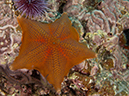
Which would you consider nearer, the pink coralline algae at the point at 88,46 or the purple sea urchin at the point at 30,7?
the purple sea urchin at the point at 30,7

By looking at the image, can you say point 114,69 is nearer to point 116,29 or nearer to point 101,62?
point 101,62

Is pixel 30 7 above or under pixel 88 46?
above

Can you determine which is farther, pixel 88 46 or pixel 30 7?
pixel 88 46

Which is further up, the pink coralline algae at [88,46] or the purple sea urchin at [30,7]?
the purple sea urchin at [30,7]

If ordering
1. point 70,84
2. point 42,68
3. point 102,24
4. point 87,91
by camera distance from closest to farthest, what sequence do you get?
point 42,68 < point 87,91 < point 70,84 < point 102,24

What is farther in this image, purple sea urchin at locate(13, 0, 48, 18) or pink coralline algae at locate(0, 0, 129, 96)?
pink coralline algae at locate(0, 0, 129, 96)

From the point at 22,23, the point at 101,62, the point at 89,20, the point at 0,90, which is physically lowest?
the point at 101,62

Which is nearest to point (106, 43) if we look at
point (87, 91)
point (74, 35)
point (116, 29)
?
point (116, 29)

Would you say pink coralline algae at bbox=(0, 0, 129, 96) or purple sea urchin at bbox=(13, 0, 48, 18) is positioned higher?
purple sea urchin at bbox=(13, 0, 48, 18)
